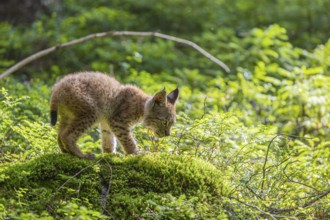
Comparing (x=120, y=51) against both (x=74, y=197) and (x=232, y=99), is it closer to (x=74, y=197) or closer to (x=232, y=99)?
(x=232, y=99)

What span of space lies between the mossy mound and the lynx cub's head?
1156 millimetres

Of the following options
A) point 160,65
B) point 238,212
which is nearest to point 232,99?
point 160,65

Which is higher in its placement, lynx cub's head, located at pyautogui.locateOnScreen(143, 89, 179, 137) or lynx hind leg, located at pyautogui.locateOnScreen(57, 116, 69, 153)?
lynx cub's head, located at pyautogui.locateOnScreen(143, 89, 179, 137)

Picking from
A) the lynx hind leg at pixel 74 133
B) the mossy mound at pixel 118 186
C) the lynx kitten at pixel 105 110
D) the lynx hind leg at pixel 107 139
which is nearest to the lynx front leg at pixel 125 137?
the lynx kitten at pixel 105 110

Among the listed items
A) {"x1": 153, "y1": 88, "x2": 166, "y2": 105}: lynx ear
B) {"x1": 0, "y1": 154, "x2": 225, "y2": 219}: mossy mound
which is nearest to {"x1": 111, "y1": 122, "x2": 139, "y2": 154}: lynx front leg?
{"x1": 153, "y1": 88, "x2": 166, "y2": 105}: lynx ear

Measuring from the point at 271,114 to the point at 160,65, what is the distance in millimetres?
3696

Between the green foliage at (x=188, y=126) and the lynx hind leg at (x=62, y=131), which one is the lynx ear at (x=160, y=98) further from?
the lynx hind leg at (x=62, y=131)

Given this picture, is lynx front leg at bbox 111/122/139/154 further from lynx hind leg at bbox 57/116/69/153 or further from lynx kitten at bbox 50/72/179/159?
lynx hind leg at bbox 57/116/69/153

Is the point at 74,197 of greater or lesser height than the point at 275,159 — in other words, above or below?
below

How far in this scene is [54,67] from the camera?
12531 millimetres

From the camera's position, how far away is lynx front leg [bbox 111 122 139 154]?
22.6 ft

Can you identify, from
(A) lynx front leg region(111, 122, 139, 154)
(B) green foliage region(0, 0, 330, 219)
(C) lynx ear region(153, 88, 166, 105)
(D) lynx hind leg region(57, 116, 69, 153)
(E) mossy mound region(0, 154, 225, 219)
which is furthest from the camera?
(C) lynx ear region(153, 88, 166, 105)

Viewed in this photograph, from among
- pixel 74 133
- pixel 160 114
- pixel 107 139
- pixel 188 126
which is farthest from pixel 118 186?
pixel 160 114

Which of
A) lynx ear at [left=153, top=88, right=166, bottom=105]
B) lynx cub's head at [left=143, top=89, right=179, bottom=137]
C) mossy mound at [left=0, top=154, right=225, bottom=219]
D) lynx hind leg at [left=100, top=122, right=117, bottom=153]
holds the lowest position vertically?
mossy mound at [left=0, top=154, right=225, bottom=219]
